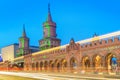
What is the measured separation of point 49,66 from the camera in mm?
58125

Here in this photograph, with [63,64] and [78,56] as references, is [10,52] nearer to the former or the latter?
[63,64]

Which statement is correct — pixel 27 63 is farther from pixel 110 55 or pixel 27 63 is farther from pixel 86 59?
pixel 110 55

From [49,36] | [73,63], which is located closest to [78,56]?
[73,63]

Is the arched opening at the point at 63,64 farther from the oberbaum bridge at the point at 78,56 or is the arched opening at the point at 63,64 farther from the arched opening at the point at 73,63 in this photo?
the arched opening at the point at 73,63

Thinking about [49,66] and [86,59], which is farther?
[49,66]

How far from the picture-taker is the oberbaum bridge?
3903 centimetres

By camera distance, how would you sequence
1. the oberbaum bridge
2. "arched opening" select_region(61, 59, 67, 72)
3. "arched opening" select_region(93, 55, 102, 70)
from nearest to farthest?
1. the oberbaum bridge
2. "arched opening" select_region(93, 55, 102, 70)
3. "arched opening" select_region(61, 59, 67, 72)

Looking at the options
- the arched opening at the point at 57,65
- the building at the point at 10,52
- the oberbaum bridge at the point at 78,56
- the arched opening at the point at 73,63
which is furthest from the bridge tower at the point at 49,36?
the building at the point at 10,52

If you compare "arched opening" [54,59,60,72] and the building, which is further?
the building

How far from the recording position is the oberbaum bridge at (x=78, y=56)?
3903 centimetres

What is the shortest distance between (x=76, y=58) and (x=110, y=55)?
30.3ft

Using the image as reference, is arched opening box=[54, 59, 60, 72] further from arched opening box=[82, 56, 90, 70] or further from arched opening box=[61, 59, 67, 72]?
arched opening box=[82, 56, 90, 70]

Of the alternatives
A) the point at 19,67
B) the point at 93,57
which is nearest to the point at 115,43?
the point at 93,57

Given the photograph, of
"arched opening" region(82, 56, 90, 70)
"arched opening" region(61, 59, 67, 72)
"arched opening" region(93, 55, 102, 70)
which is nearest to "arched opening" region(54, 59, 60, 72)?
"arched opening" region(61, 59, 67, 72)
